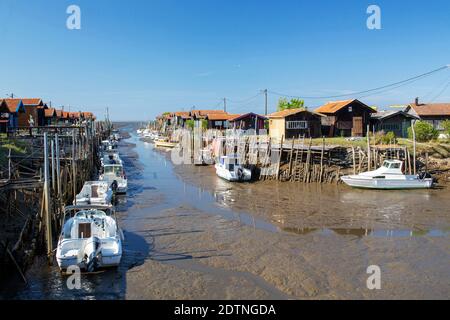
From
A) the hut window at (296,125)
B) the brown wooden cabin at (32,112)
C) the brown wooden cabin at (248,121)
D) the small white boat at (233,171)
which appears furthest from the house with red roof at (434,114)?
the brown wooden cabin at (32,112)

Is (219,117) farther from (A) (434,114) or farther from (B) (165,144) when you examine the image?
(A) (434,114)

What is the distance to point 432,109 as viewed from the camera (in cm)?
5147

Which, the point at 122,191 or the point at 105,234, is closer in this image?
the point at 105,234

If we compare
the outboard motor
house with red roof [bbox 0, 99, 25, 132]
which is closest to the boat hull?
the outboard motor

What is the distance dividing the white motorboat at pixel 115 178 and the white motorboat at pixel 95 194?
247 centimetres

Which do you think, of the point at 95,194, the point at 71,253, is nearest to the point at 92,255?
the point at 71,253

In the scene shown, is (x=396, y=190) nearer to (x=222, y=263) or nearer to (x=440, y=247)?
(x=440, y=247)

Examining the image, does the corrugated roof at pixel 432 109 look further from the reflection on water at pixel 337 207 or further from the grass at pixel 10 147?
the grass at pixel 10 147

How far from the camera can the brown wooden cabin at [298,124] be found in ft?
151

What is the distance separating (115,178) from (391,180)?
2045cm

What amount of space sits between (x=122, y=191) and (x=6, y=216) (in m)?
11.7

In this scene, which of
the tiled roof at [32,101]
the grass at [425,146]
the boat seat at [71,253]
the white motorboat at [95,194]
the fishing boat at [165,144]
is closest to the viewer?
the boat seat at [71,253]
